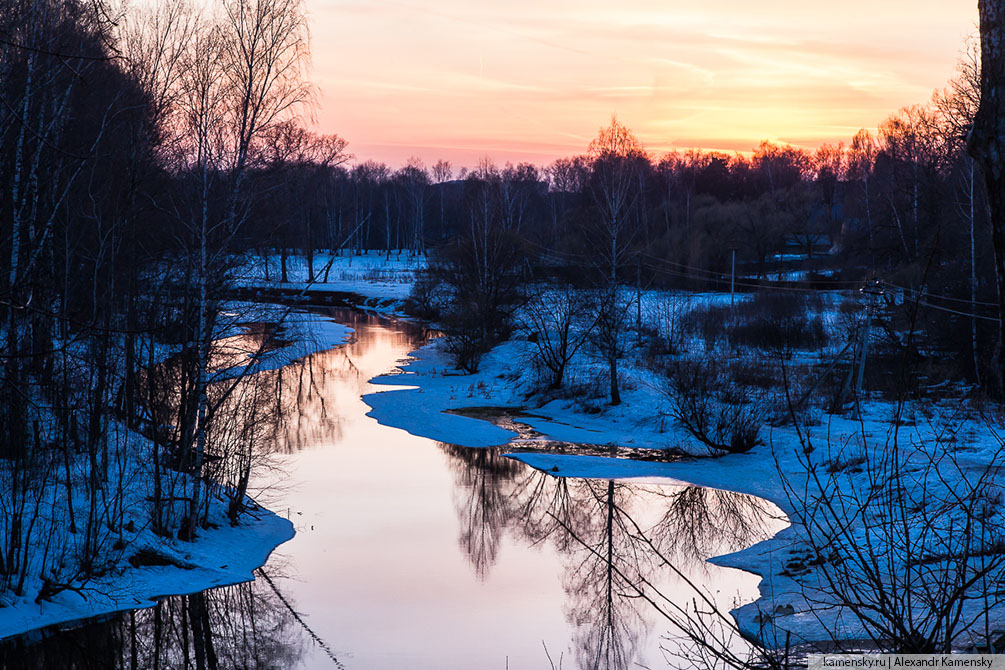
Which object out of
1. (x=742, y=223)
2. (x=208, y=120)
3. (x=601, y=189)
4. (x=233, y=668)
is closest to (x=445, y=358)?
(x=601, y=189)

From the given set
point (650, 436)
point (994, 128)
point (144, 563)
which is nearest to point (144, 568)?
point (144, 563)

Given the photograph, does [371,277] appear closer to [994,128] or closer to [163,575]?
[163,575]

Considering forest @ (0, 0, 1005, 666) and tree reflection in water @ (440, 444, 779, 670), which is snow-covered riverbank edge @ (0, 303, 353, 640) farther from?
tree reflection in water @ (440, 444, 779, 670)

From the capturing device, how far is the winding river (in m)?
10.2

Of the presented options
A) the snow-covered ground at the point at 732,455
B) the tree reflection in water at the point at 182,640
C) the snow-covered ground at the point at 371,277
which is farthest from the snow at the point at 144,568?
the snow-covered ground at the point at 371,277

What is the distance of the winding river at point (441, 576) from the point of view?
33.3 ft

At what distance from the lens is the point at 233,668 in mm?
10023

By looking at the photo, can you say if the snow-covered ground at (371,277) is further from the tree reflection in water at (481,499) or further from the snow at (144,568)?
the snow at (144,568)

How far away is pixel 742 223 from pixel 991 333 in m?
34.8

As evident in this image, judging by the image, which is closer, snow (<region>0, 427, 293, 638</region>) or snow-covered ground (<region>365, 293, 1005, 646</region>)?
snow (<region>0, 427, 293, 638</region>)

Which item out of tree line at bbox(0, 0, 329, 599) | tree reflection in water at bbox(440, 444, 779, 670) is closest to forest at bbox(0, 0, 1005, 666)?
tree line at bbox(0, 0, 329, 599)

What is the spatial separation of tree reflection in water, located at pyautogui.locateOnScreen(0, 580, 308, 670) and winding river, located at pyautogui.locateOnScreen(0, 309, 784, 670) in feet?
0.08

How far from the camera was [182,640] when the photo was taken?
34.3 feet

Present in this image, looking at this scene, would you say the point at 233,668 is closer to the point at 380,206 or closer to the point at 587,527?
the point at 587,527
